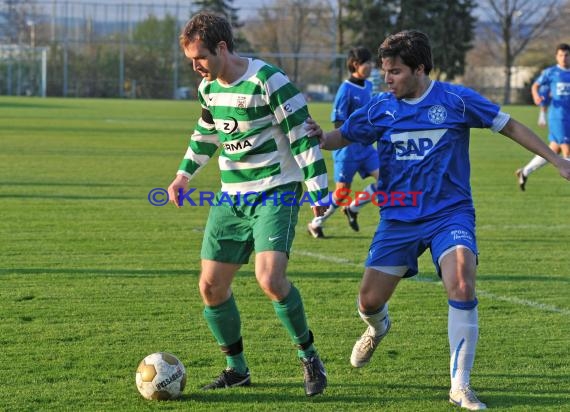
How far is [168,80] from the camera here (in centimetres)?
6266

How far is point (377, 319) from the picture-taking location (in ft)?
17.4

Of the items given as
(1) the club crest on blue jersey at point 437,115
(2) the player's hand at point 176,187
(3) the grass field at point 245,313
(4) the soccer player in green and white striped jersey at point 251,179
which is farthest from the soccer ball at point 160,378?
(1) the club crest on blue jersey at point 437,115

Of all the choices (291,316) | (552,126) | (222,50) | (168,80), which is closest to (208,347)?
(291,316)

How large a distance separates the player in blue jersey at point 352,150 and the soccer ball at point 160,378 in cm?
551

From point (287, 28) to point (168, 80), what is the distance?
1201 cm

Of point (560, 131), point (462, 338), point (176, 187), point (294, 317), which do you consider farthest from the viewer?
point (560, 131)

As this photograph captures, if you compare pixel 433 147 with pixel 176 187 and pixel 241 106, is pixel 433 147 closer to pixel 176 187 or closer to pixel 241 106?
pixel 241 106

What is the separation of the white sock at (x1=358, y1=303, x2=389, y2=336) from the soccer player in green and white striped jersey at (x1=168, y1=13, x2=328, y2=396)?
1.33 feet

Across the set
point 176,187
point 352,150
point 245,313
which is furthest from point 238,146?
point 352,150

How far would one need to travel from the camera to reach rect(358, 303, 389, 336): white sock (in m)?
5.28

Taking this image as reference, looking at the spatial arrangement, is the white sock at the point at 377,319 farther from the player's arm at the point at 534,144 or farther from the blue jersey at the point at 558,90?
the blue jersey at the point at 558,90

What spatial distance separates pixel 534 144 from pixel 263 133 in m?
1.37

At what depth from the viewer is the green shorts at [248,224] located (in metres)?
4.88

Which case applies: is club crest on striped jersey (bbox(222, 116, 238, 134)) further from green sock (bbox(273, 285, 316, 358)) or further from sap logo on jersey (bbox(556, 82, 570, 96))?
sap logo on jersey (bbox(556, 82, 570, 96))
